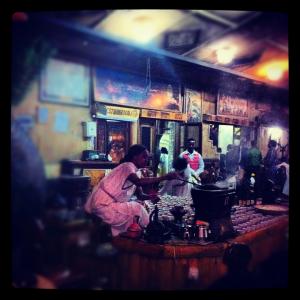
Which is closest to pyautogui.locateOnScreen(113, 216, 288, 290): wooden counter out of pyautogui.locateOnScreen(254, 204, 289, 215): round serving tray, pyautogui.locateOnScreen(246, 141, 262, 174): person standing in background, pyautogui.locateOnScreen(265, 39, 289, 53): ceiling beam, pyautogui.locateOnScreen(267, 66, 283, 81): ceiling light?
pyautogui.locateOnScreen(254, 204, 289, 215): round serving tray

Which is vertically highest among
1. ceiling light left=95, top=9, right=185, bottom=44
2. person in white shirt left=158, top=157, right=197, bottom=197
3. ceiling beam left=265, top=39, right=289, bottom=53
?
ceiling light left=95, top=9, right=185, bottom=44

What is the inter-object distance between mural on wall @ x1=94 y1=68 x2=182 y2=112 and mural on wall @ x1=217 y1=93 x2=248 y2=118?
1.38 ft

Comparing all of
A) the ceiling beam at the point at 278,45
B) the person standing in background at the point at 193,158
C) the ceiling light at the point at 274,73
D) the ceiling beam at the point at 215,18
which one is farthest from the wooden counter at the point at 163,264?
the ceiling beam at the point at 215,18

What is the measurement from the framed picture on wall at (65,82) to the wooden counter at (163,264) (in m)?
1.40

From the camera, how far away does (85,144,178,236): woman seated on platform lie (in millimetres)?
3070

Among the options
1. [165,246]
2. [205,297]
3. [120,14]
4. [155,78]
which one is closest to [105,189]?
[165,246]

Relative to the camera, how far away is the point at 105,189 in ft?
10.1

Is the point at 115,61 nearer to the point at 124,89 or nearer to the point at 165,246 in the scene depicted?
the point at 124,89

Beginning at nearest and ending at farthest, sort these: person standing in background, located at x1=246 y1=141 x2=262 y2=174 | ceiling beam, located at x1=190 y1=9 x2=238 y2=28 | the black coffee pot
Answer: ceiling beam, located at x1=190 y1=9 x2=238 y2=28 < the black coffee pot < person standing in background, located at x1=246 y1=141 x2=262 y2=174

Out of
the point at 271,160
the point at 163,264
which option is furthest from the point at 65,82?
the point at 271,160

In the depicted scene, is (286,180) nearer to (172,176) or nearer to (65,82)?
(172,176)

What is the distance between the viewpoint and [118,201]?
Result: 3131 mm

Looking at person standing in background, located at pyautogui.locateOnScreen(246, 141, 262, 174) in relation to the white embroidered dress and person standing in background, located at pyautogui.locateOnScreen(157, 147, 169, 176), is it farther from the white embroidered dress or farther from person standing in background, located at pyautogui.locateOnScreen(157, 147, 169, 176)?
the white embroidered dress

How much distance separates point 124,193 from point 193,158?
0.77 m
